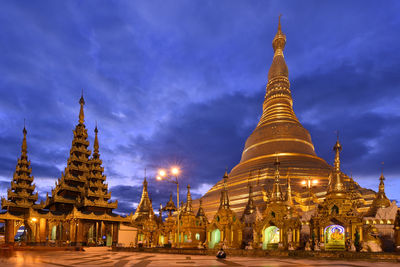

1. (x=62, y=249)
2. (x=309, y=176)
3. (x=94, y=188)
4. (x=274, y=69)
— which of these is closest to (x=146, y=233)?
(x=94, y=188)

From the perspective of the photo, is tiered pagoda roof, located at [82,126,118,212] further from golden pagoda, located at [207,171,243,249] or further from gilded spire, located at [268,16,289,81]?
gilded spire, located at [268,16,289,81]

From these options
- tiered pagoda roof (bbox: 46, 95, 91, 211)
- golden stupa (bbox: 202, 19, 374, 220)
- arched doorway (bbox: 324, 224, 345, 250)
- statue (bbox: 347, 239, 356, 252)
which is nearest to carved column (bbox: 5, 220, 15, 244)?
tiered pagoda roof (bbox: 46, 95, 91, 211)

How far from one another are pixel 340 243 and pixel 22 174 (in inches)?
1872

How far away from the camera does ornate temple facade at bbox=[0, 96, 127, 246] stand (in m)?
43.6

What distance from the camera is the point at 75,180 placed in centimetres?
4972

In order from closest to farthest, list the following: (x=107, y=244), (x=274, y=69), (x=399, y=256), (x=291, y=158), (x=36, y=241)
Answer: (x=399, y=256) < (x=36, y=241) < (x=107, y=244) < (x=291, y=158) < (x=274, y=69)

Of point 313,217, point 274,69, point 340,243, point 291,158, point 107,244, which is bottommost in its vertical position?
point 107,244

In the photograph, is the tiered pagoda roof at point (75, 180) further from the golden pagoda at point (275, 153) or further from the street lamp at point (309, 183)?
the street lamp at point (309, 183)

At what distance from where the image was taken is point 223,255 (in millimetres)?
20031

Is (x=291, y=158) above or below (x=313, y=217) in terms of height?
above

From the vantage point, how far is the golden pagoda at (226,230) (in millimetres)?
33656

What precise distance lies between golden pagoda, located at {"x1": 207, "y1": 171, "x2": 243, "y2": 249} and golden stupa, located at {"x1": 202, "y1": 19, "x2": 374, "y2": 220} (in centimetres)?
1196

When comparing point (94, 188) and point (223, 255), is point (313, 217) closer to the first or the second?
point (223, 255)

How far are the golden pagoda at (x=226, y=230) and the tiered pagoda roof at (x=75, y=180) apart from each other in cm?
2190
